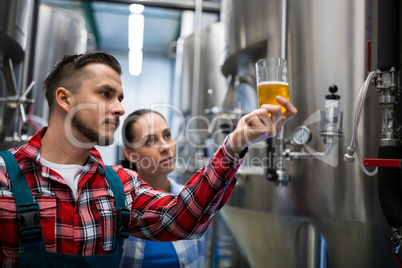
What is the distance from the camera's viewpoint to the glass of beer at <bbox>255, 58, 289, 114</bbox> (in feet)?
2.66

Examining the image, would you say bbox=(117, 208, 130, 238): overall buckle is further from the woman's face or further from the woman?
the woman's face

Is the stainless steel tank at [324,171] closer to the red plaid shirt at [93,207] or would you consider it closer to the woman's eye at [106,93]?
the red plaid shirt at [93,207]

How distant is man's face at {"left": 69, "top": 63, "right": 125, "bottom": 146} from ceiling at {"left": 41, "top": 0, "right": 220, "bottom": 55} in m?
4.51

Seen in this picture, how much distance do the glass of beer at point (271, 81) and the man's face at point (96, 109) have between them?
39cm

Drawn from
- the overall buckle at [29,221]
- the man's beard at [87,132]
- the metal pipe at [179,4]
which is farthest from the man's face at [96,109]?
the metal pipe at [179,4]

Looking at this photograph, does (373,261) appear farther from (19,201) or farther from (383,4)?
(19,201)

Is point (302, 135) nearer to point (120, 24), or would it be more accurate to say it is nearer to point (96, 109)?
point (96, 109)

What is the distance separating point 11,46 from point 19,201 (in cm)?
135

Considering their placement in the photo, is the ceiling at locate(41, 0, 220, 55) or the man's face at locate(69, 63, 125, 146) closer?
the man's face at locate(69, 63, 125, 146)

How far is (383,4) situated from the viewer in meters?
1.23

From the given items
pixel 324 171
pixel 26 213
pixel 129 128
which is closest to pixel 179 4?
pixel 129 128

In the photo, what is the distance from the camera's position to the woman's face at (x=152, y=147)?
4.99 feet

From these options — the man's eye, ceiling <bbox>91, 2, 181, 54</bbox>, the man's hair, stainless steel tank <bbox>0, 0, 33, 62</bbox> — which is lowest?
the man's eye

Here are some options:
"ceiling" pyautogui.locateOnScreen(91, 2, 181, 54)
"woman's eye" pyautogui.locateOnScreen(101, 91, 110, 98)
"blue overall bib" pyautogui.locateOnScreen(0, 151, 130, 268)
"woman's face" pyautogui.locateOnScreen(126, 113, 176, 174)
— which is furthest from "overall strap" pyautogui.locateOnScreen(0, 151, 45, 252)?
"ceiling" pyautogui.locateOnScreen(91, 2, 181, 54)
